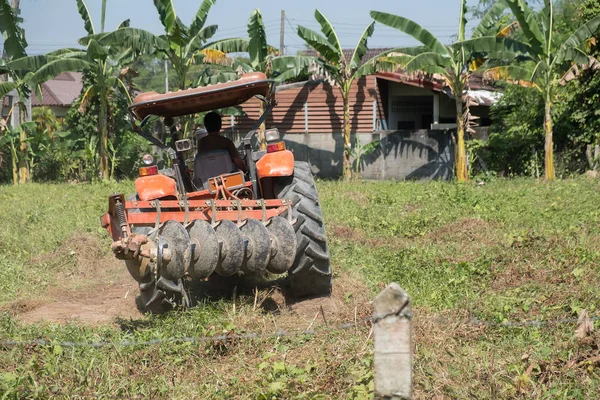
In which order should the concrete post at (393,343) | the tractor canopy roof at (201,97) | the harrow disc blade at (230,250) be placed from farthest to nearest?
1. the tractor canopy roof at (201,97)
2. the harrow disc blade at (230,250)
3. the concrete post at (393,343)

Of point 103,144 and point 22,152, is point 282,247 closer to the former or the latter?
point 103,144

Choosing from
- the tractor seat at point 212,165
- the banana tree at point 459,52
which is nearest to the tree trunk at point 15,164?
the banana tree at point 459,52

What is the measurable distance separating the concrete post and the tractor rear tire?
11.3 feet

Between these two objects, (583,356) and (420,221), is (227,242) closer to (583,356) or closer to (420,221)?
(583,356)

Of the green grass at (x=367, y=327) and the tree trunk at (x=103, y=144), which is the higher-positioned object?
the tree trunk at (x=103, y=144)

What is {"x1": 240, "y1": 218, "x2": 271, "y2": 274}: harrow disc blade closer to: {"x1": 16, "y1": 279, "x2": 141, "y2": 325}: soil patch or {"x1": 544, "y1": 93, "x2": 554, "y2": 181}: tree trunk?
{"x1": 16, "y1": 279, "x2": 141, "y2": 325}: soil patch

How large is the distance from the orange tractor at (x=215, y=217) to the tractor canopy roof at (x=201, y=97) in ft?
0.03

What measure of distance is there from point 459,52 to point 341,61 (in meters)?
3.19

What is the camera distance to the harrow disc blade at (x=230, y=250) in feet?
20.2

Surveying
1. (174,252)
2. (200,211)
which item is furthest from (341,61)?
(174,252)

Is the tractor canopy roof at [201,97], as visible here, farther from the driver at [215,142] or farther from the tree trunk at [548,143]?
the tree trunk at [548,143]

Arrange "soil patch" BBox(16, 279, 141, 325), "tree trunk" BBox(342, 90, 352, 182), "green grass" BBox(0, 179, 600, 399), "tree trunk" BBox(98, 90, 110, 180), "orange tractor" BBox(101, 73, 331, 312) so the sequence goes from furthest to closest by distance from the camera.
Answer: "tree trunk" BBox(98, 90, 110, 180)
"tree trunk" BBox(342, 90, 352, 182)
"soil patch" BBox(16, 279, 141, 325)
"orange tractor" BBox(101, 73, 331, 312)
"green grass" BBox(0, 179, 600, 399)

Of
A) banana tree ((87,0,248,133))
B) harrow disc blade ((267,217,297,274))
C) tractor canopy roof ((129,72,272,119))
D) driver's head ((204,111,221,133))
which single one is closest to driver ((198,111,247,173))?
driver's head ((204,111,221,133))

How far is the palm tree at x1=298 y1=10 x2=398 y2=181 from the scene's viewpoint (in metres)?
20.3
